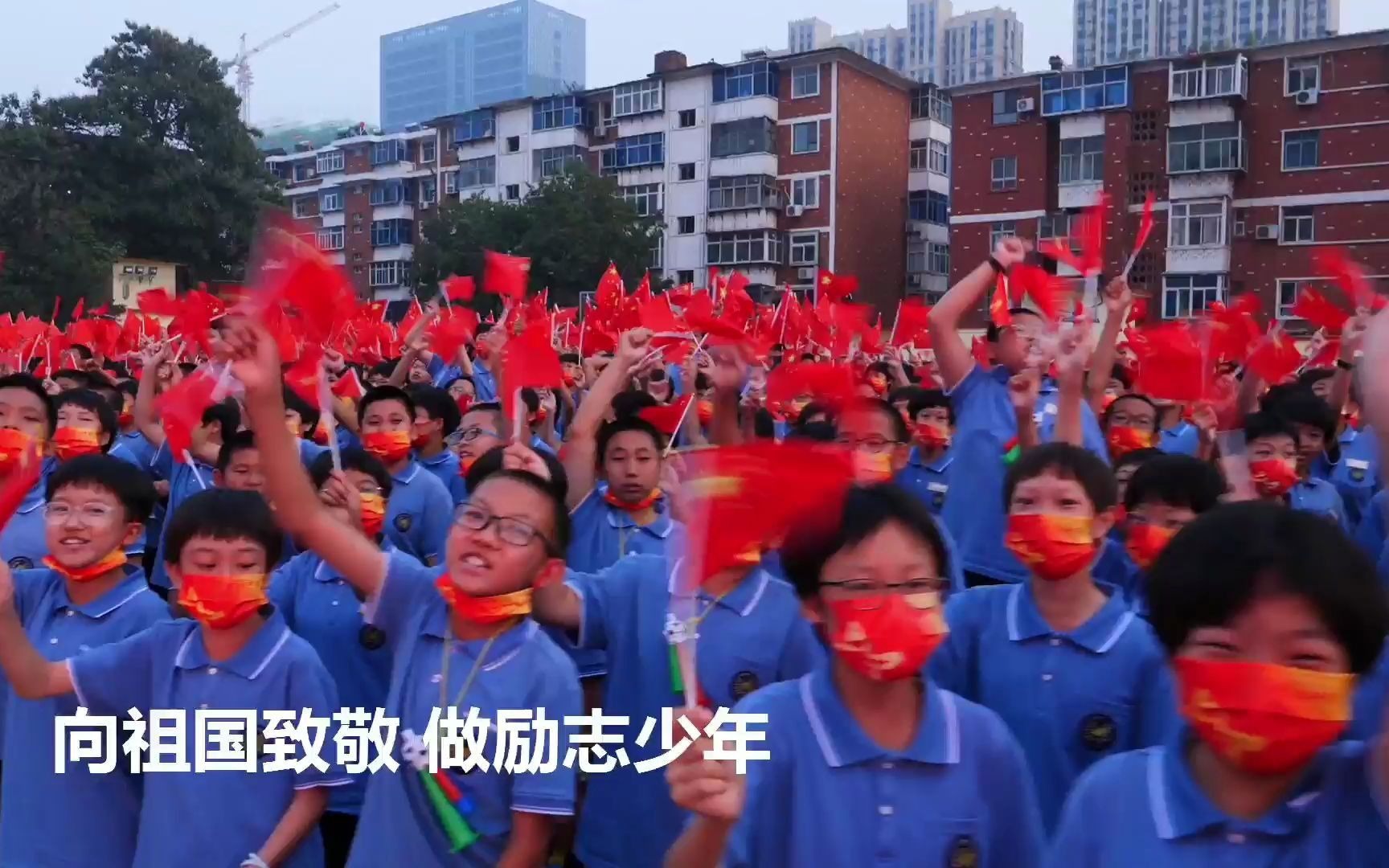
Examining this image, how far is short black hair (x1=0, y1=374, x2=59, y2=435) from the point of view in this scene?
473cm

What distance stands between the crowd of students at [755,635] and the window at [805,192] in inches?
1198

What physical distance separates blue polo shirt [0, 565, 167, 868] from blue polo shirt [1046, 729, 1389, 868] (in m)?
2.28

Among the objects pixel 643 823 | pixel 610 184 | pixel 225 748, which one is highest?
pixel 610 184

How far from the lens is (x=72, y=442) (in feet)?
16.9

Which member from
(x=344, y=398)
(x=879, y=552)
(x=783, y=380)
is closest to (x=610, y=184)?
(x=344, y=398)

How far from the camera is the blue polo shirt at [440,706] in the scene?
2.51 meters

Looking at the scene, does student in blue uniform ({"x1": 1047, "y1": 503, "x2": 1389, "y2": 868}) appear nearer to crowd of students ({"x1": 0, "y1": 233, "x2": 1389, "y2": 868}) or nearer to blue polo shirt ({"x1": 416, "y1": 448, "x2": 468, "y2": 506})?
crowd of students ({"x1": 0, "y1": 233, "x2": 1389, "y2": 868})

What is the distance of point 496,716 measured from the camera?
2.55 m

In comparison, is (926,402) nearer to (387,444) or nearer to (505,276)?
(505,276)

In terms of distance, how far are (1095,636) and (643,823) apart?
1239mm

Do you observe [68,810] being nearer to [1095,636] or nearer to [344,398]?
[1095,636]

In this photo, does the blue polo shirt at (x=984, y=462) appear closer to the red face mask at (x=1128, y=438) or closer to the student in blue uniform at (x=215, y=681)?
the red face mask at (x=1128, y=438)

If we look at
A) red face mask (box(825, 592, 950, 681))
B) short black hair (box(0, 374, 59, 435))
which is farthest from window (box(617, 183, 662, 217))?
red face mask (box(825, 592, 950, 681))

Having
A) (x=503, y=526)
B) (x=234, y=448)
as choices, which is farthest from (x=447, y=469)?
(x=503, y=526)
